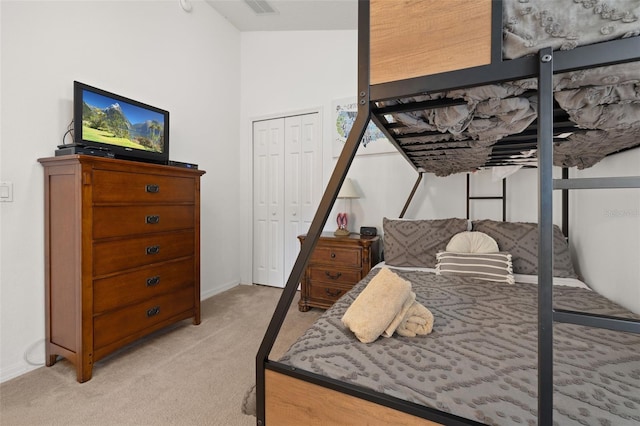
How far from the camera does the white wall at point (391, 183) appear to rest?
1.54 m

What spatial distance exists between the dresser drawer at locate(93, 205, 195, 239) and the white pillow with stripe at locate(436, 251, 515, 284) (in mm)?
1992

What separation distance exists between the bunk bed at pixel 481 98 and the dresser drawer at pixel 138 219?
1427mm

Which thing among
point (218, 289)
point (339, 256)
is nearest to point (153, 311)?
point (218, 289)

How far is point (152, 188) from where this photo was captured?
6.65 feet

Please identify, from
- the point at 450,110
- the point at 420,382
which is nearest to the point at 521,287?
the point at 420,382

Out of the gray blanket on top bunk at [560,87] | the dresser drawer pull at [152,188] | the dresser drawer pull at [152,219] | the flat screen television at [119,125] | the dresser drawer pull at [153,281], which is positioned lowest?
the dresser drawer pull at [153,281]

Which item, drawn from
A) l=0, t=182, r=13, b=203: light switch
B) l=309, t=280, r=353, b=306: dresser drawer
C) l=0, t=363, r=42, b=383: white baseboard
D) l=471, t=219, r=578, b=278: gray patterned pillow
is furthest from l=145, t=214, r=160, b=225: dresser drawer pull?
l=471, t=219, r=578, b=278: gray patterned pillow

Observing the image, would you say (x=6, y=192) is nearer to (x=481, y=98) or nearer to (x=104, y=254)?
(x=104, y=254)

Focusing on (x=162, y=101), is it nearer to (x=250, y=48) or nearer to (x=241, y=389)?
(x=250, y=48)

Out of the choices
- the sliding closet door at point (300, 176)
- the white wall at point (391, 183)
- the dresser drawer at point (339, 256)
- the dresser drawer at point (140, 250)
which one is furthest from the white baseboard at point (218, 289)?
the dresser drawer at point (339, 256)

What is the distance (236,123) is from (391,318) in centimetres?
319

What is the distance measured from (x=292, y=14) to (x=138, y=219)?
2536 millimetres

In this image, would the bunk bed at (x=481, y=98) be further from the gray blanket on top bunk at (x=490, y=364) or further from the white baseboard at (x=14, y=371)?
the white baseboard at (x=14, y=371)

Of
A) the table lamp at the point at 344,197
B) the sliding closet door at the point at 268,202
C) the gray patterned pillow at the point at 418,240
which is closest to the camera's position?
the gray patterned pillow at the point at 418,240
